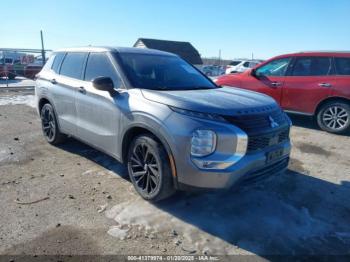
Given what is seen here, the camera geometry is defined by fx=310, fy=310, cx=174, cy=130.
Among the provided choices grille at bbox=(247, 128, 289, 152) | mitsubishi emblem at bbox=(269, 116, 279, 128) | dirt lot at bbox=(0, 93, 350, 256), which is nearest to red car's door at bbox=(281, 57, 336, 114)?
dirt lot at bbox=(0, 93, 350, 256)

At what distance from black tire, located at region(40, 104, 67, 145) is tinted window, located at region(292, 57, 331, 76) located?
552cm

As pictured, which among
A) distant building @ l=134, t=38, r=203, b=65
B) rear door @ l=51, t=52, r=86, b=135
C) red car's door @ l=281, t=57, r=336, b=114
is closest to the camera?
rear door @ l=51, t=52, r=86, b=135

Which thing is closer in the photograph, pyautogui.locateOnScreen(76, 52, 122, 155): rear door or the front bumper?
the front bumper

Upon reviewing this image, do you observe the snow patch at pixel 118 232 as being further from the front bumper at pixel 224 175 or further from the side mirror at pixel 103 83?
the side mirror at pixel 103 83

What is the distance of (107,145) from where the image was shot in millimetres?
4180

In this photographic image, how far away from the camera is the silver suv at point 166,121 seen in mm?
3080

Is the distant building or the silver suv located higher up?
the distant building

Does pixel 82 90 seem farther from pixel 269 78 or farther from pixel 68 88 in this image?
pixel 269 78

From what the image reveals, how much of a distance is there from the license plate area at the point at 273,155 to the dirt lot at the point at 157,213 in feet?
0.89

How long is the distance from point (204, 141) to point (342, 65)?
5371mm

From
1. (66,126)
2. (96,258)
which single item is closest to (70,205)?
(96,258)

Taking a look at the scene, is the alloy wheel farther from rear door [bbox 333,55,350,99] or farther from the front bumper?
rear door [bbox 333,55,350,99]

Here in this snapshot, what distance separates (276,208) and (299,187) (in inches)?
31.4

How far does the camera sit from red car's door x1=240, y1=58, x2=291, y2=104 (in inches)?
303
